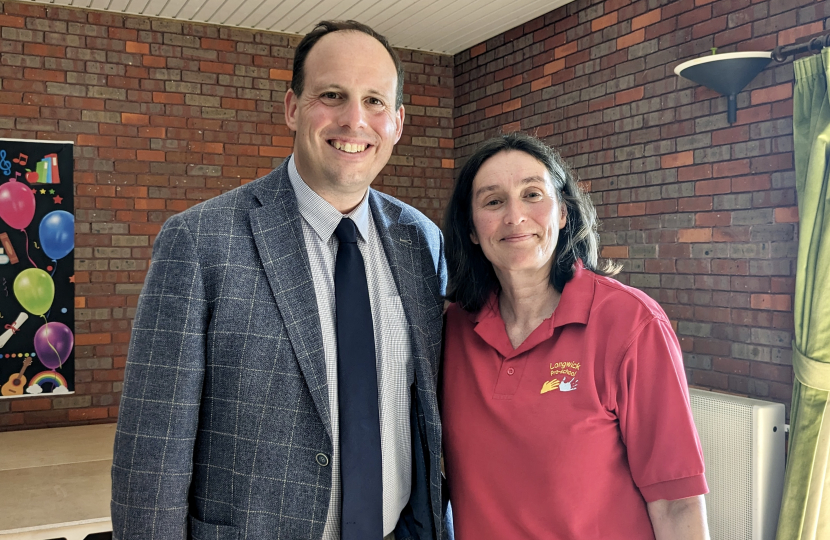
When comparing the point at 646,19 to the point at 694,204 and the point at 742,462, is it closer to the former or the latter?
the point at 694,204

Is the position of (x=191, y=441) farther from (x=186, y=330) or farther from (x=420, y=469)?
(x=420, y=469)

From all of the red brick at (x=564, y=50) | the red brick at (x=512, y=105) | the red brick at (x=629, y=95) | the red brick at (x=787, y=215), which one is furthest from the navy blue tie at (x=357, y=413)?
the red brick at (x=512, y=105)

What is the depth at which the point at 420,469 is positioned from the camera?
1.59 metres

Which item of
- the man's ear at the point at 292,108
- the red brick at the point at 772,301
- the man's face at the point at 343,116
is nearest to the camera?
the man's face at the point at 343,116

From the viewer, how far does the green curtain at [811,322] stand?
285 centimetres

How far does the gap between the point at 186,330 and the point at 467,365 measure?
0.67 metres

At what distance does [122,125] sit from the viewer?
460 centimetres

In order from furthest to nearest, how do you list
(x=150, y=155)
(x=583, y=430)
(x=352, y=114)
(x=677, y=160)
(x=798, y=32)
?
(x=150, y=155)
(x=677, y=160)
(x=798, y=32)
(x=352, y=114)
(x=583, y=430)

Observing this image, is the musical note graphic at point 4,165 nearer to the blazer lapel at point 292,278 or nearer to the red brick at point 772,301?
the blazer lapel at point 292,278

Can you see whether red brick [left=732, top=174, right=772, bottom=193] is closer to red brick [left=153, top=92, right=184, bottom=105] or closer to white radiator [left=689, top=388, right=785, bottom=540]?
white radiator [left=689, top=388, right=785, bottom=540]

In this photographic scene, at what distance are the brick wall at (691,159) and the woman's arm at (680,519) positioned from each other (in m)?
2.00

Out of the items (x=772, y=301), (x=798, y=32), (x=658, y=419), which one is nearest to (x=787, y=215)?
(x=772, y=301)

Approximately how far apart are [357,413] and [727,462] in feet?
7.50

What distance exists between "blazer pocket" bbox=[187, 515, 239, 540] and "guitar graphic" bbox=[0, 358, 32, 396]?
11.9 feet
